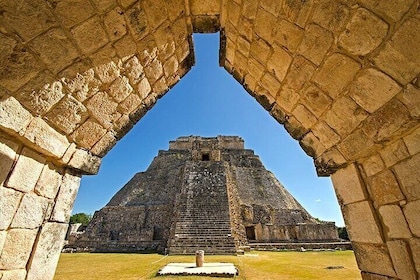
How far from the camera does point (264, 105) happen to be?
3.08 metres

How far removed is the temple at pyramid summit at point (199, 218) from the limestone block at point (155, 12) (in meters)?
12.9

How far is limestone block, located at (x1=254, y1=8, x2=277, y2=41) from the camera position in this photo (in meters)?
2.13

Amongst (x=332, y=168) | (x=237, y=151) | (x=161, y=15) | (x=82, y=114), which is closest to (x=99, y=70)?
(x=82, y=114)

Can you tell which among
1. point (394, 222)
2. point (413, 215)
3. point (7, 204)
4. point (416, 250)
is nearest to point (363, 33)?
point (413, 215)

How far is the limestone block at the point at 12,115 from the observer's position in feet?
5.57

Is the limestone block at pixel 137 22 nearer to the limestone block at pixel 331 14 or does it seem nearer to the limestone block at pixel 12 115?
the limestone block at pixel 12 115

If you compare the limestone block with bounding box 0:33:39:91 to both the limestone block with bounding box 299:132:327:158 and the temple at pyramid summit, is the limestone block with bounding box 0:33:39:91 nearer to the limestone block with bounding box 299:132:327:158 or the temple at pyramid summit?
the limestone block with bounding box 299:132:327:158

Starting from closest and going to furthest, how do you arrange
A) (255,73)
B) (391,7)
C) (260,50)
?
1. (391,7)
2. (260,50)
3. (255,73)

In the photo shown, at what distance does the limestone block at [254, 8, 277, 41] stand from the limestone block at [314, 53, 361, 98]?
623mm

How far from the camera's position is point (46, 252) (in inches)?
87.6

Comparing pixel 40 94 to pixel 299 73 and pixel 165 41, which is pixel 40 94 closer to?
pixel 165 41

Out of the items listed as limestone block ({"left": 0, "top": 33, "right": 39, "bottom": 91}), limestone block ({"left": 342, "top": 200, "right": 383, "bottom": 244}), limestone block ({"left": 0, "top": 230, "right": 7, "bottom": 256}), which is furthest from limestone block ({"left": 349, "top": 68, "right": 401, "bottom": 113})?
limestone block ({"left": 0, "top": 230, "right": 7, "bottom": 256})

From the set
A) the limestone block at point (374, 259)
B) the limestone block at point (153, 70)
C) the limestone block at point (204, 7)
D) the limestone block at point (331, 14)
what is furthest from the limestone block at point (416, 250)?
the limestone block at point (153, 70)

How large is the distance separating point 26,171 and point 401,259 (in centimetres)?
337
